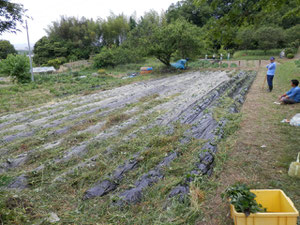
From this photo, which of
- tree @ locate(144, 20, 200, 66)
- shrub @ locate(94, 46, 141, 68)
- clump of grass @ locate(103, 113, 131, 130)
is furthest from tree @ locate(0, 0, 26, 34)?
shrub @ locate(94, 46, 141, 68)

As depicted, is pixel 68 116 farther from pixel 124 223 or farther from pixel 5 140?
pixel 124 223

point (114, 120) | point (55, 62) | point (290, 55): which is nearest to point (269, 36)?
point (290, 55)

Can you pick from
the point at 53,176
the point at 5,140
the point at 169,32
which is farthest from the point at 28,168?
the point at 169,32

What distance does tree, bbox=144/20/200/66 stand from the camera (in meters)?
16.1

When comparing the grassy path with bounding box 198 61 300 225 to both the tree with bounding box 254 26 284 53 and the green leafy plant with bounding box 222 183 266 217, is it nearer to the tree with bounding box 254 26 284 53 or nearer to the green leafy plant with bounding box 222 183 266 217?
the green leafy plant with bounding box 222 183 266 217

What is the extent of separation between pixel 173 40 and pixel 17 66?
11.7 m

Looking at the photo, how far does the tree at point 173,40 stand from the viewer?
52.9ft

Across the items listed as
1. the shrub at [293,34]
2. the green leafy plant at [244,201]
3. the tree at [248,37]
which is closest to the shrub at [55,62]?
the tree at [248,37]

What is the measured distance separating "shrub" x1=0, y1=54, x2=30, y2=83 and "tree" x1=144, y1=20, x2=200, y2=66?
30.3ft

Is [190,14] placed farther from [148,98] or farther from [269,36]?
[148,98]

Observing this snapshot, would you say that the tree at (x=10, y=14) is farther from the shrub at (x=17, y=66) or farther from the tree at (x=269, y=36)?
Answer: the tree at (x=269, y=36)

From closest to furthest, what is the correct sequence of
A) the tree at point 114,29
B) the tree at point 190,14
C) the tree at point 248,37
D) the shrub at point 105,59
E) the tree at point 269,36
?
1. the tree at point 269,36
2. the shrub at point 105,59
3. the tree at point 248,37
4. the tree at point 114,29
5. the tree at point 190,14

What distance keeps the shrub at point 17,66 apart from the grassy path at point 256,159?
1613 centimetres

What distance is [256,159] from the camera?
12.4ft
